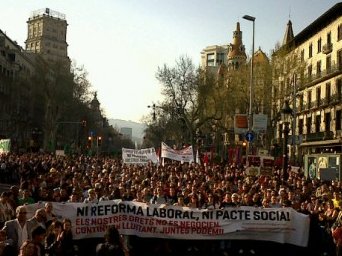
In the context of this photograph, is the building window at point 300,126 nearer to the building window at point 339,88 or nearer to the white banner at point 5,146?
the building window at point 339,88

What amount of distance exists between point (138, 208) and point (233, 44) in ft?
391

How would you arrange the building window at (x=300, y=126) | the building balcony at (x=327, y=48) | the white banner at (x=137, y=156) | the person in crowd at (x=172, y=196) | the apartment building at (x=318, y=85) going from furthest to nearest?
the building window at (x=300, y=126)
the building balcony at (x=327, y=48)
the apartment building at (x=318, y=85)
the white banner at (x=137, y=156)
the person in crowd at (x=172, y=196)

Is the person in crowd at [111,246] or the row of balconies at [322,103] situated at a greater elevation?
the row of balconies at [322,103]

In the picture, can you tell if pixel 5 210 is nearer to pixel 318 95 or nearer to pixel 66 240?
pixel 66 240

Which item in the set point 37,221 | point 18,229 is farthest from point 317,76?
point 18,229

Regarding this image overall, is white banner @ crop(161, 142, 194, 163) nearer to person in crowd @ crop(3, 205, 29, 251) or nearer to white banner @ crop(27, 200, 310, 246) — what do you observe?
white banner @ crop(27, 200, 310, 246)

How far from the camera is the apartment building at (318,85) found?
5428cm

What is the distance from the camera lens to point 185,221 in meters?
11.6

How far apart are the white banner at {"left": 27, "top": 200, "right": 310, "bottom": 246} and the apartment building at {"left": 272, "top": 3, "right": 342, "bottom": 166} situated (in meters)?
40.2

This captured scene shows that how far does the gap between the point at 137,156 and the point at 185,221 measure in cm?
1563

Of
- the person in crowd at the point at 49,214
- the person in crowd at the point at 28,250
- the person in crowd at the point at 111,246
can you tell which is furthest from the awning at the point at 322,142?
the person in crowd at the point at 28,250

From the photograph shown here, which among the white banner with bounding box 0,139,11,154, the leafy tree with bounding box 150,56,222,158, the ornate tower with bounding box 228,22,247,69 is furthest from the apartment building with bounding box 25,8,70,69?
the white banner with bounding box 0,139,11,154

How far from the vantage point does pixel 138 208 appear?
11.6m

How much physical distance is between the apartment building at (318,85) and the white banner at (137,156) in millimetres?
26449
